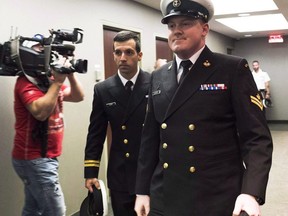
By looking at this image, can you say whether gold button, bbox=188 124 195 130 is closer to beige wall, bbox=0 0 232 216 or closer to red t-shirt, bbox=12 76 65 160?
red t-shirt, bbox=12 76 65 160

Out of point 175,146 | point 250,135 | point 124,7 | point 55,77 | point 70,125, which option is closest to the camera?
point 250,135

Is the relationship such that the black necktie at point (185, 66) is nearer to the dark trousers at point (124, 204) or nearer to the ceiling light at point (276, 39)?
the dark trousers at point (124, 204)

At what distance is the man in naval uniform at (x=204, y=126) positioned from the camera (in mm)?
1201

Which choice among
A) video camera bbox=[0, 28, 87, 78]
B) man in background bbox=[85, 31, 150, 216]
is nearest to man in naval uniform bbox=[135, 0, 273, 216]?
man in background bbox=[85, 31, 150, 216]

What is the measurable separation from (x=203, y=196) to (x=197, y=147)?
0.58 ft

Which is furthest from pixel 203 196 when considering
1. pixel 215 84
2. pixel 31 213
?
pixel 31 213

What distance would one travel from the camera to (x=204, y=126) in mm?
1223

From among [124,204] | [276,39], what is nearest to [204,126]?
[124,204]

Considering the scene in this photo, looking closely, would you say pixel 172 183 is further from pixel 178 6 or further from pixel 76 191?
pixel 76 191

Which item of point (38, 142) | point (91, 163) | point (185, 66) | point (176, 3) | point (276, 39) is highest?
point (276, 39)

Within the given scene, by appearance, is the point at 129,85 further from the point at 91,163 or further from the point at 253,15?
the point at 253,15

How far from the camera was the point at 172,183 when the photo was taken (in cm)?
129

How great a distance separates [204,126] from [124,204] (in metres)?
0.80

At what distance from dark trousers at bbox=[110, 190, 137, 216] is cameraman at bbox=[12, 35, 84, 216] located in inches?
15.9
